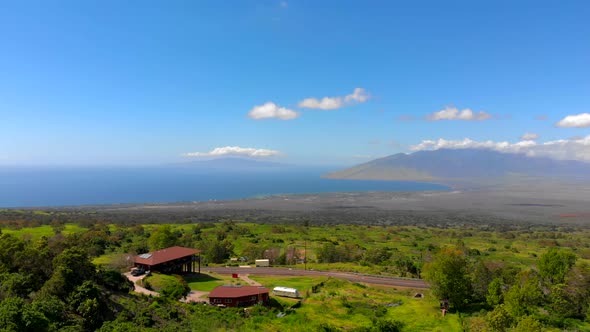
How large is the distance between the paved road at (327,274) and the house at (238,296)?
1658 cm

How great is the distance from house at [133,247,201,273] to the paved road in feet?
20.4

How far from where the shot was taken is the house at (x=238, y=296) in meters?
42.2

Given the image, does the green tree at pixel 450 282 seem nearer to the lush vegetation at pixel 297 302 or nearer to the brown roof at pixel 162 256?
the lush vegetation at pixel 297 302

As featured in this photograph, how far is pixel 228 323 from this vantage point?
117 ft

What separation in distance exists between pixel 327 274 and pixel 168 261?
2564cm

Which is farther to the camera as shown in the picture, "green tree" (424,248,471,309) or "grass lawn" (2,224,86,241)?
"grass lawn" (2,224,86,241)

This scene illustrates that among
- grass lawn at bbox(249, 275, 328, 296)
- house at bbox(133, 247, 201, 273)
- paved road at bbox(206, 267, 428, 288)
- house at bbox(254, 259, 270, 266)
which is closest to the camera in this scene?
grass lawn at bbox(249, 275, 328, 296)

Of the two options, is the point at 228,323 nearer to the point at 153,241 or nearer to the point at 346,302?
the point at 346,302

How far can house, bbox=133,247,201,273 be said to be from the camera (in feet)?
173

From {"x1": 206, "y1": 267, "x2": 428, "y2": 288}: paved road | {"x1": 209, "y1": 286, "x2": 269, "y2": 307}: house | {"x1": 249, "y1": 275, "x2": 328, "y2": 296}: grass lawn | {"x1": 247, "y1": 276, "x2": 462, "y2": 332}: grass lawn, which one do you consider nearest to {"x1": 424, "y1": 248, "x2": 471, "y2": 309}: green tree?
{"x1": 247, "y1": 276, "x2": 462, "y2": 332}: grass lawn

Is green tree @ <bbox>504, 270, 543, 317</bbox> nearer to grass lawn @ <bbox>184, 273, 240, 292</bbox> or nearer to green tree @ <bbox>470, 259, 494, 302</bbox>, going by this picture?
green tree @ <bbox>470, 259, 494, 302</bbox>

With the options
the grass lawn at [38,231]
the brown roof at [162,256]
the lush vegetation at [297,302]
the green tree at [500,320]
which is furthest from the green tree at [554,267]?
→ the grass lawn at [38,231]

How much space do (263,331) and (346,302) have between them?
15.0 meters

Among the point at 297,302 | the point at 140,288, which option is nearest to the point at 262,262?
the point at 297,302
